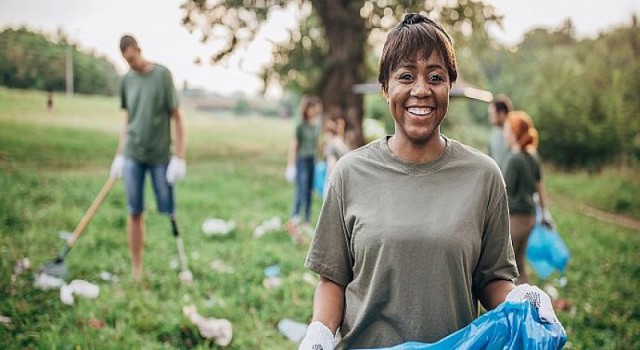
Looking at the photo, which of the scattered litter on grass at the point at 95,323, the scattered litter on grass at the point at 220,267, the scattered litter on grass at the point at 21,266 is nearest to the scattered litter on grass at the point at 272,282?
the scattered litter on grass at the point at 220,267

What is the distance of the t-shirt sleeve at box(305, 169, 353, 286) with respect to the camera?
1.69 m

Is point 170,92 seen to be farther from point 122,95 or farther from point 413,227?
point 413,227

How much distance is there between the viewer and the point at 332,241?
5.56 ft

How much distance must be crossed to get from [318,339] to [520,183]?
3525mm

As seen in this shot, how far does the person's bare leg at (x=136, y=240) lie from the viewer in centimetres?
475

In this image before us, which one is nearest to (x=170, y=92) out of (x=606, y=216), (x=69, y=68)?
(x=69, y=68)

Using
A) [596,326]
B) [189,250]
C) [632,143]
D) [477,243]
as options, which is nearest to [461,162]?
[477,243]

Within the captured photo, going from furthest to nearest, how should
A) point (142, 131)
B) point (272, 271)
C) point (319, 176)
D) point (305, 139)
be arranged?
point (319, 176), point (305, 139), point (272, 271), point (142, 131)

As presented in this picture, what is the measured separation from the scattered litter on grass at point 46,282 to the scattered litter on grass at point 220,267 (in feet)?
4.55

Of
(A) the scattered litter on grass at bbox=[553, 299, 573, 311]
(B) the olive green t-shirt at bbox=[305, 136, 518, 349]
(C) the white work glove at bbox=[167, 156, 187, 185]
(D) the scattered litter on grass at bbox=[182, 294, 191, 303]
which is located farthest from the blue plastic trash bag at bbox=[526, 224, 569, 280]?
(B) the olive green t-shirt at bbox=[305, 136, 518, 349]

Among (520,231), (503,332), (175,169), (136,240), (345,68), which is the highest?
(345,68)

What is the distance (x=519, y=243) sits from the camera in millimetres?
4695

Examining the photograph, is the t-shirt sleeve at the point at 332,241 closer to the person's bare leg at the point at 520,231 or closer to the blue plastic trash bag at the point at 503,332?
the blue plastic trash bag at the point at 503,332

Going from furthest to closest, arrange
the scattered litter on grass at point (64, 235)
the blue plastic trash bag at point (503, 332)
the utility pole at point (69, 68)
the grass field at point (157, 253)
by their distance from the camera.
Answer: the utility pole at point (69, 68) < the scattered litter on grass at point (64, 235) < the grass field at point (157, 253) < the blue plastic trash bag at point (503, 332)
